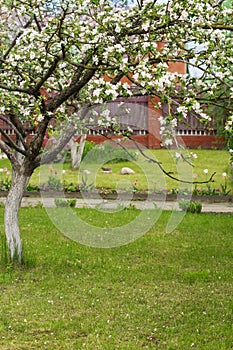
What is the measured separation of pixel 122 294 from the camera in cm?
549

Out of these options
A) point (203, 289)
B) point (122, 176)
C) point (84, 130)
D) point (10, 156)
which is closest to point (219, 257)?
point (203, 289)

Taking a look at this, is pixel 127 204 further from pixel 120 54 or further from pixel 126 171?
pixel 120 54

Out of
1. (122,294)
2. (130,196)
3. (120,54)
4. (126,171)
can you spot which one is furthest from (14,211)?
(126,171)

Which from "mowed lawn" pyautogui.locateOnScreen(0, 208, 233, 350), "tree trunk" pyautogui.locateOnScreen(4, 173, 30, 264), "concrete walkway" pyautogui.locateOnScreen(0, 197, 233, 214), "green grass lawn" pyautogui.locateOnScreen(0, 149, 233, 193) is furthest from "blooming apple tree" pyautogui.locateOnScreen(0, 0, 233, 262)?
"green grass lawn" pyautogui.locateOnScreen(0, 149, 233, 193)

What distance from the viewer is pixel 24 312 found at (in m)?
5.03

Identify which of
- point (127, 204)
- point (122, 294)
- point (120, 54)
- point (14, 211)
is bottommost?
point (122, 294)

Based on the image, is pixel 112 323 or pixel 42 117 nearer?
pixel 112 323

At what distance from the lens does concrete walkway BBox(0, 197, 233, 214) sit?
9.94m

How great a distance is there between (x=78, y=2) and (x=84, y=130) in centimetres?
183

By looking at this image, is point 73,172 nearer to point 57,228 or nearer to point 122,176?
point 122,176

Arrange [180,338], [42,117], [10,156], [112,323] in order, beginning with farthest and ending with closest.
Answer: [10,156]
[42,117]
[112,323]
[180,338]

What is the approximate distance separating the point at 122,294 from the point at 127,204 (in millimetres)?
4825

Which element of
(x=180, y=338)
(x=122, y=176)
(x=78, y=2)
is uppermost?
(x=78, y=2)

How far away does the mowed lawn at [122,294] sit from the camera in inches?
177
